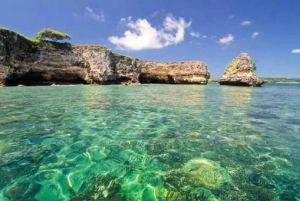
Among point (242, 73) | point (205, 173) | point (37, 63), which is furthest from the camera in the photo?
point (242, 73)

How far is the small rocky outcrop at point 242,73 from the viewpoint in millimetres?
44156

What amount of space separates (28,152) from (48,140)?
2.89 feet

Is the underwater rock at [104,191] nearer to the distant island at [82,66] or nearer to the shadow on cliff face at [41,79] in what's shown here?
the distant island at [82,66]

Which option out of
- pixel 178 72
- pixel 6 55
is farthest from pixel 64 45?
pixel 178 72

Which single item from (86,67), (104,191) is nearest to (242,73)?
(86,67)

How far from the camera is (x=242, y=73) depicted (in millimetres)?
45000

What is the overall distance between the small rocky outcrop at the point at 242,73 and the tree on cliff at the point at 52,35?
32746 millimetres

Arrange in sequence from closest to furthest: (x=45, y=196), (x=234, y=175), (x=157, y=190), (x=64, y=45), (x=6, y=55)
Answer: (x=45, y=196) → (x=157, y=190) → (x=234, y=175) → (x=6, y=55) → (x=64, y=45)

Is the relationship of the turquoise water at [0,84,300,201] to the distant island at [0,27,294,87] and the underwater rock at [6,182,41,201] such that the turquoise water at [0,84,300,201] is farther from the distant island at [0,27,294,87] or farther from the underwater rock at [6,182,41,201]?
the distant island at [0,27,294,87]

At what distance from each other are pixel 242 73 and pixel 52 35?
3623cm

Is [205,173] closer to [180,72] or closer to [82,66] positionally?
[82,66]

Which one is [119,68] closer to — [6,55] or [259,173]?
[6,55]

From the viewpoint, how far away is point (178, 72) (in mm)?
54031

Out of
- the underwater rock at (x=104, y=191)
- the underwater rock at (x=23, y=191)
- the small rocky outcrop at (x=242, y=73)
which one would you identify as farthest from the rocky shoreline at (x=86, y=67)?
the underwater rock at (x=104, y=191)
